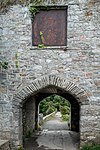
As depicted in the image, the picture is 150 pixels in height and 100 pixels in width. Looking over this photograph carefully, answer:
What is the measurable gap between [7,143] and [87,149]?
2.37m

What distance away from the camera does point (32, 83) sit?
805 cm

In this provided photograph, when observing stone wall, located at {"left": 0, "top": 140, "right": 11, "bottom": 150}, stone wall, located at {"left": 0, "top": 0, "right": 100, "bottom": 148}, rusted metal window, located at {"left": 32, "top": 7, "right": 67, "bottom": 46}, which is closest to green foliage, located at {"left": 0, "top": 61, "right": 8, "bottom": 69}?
→ stone wall, located at {"left": 0, "top": 0, "right": 100, "bottom": 148}

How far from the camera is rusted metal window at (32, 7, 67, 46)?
320 inches

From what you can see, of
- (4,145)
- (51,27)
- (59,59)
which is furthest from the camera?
(51,27)

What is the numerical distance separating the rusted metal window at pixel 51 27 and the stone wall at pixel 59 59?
178 mm

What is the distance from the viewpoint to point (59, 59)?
8.03 metres

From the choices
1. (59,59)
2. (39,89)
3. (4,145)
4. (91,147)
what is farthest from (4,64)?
(91,147)

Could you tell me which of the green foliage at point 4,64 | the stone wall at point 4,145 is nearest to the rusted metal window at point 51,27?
the green foliage at point 4,64

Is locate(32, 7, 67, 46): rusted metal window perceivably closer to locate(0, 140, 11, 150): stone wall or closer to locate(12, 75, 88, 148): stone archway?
locate(12, 75, 88, 148): stone archway

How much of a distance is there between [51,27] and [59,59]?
1036 millimetres

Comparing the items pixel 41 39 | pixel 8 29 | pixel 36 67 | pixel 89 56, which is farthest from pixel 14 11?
pixel 89 56

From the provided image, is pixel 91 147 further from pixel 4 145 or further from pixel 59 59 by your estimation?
pixel 59 59

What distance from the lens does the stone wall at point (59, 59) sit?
795 centimetres

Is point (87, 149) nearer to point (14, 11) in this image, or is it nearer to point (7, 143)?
point (7, 143)
